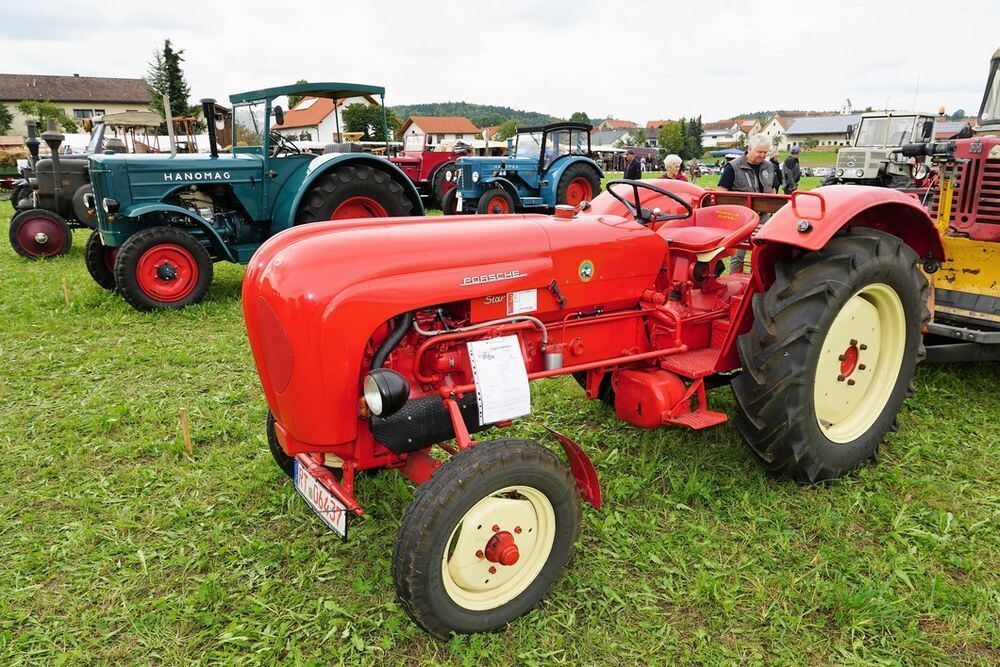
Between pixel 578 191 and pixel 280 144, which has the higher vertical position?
pixel 280 144

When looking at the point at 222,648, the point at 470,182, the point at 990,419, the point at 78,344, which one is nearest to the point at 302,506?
the point at 222,648

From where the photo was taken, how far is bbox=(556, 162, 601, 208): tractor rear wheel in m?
12.2

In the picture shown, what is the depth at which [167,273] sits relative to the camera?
6180 millimetres

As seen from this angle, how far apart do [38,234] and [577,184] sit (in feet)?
29.7

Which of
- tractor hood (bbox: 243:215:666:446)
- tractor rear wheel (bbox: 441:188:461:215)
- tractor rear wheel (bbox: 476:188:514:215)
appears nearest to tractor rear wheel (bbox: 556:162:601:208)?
tractor rear wheel (bbox: 476:188:514:215)

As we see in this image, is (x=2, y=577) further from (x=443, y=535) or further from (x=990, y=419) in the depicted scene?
(x=990, y=419)

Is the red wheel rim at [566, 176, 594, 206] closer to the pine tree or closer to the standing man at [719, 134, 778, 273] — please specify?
the standing man at [719, 134, 778, 273]

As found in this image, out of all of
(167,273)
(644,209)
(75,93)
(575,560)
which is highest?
(75,93)

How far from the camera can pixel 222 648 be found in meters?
2.17

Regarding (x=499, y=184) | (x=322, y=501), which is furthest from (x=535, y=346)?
(x=499, y=184)

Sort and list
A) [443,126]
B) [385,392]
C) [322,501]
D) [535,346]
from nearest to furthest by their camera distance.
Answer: [385,392], [322,501], [535,346], [443,126]

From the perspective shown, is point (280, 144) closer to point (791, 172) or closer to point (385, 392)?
point (385, 392)

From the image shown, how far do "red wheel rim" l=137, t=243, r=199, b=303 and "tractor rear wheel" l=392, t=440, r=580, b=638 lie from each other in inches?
206

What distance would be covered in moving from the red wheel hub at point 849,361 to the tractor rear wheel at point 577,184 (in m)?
9.42
